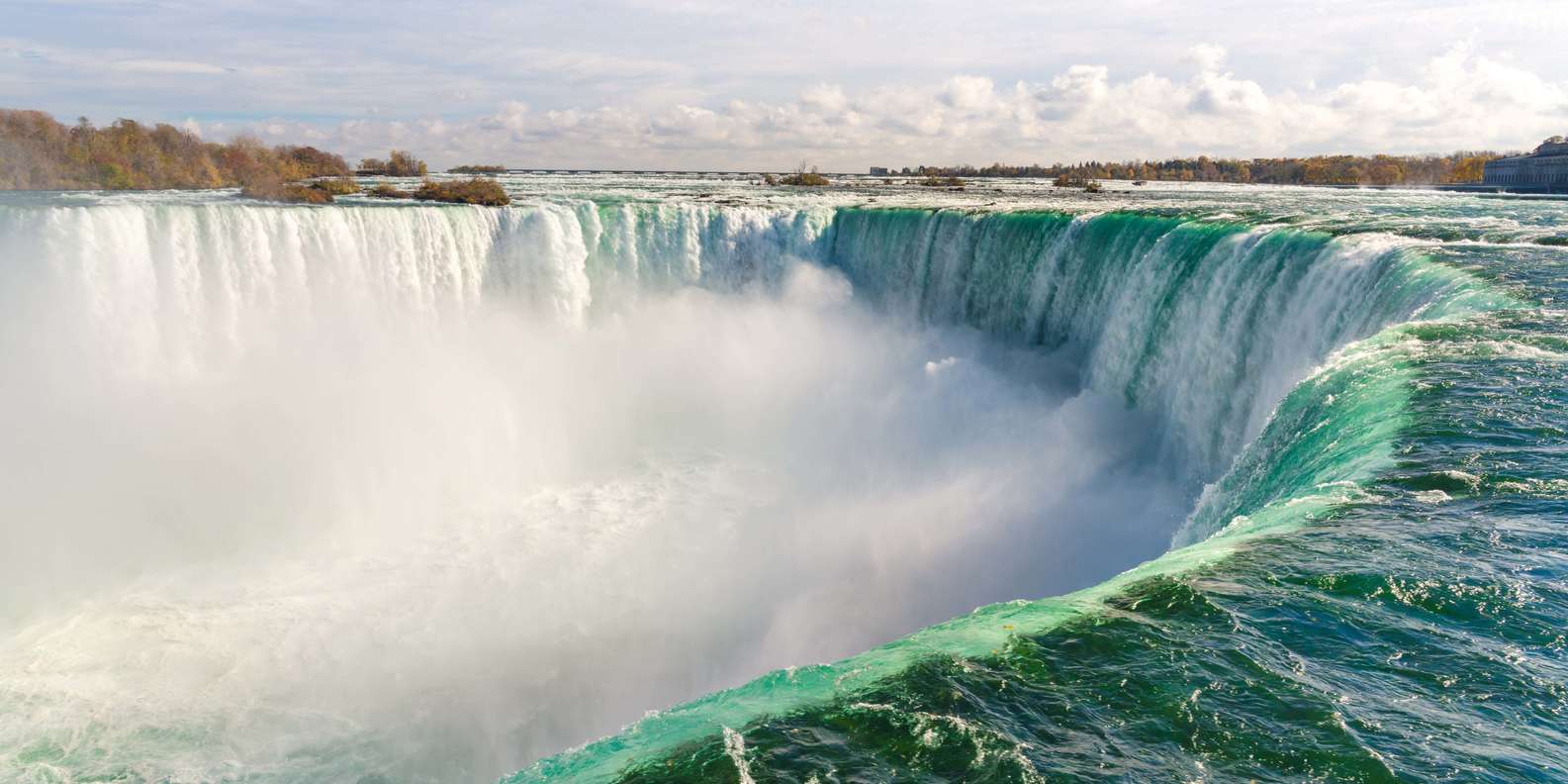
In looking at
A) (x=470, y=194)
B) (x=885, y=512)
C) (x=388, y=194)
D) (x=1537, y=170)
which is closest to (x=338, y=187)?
(x=388, y=194)

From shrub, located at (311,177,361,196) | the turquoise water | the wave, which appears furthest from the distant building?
shrub, located at (311,177,361,196)

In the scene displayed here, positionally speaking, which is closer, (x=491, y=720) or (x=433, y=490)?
(x=491, y=720)

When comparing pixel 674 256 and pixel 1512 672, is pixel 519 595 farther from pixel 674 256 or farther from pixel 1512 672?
pixel 674 256

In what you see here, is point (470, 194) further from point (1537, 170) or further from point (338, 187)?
Result: point (1537, 170)

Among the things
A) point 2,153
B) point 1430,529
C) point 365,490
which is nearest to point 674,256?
point 365,490

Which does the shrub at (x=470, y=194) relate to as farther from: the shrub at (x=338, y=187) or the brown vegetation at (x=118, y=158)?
the brown vegetation at (x=118, y=158)

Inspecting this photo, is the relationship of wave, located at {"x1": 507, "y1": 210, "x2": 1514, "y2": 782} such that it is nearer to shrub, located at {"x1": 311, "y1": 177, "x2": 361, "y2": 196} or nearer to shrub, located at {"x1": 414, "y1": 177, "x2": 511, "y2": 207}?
shrub, located at {"x1": 414, "y1": 177, "x2": 511, "y2": 207}
